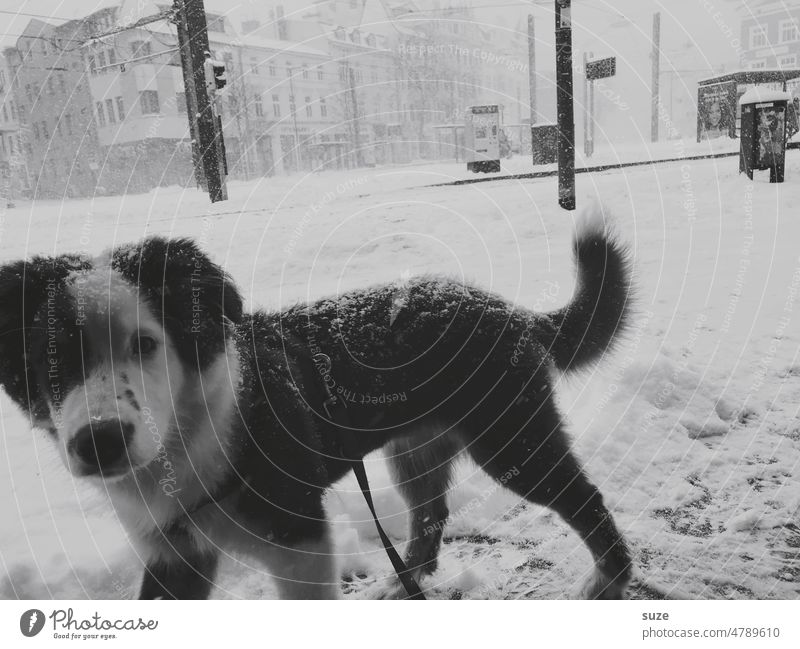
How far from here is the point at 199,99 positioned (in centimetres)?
250

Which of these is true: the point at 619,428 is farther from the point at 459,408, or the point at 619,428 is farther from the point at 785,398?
the point at 459,408

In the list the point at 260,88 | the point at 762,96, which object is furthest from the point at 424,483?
the point at 762,96

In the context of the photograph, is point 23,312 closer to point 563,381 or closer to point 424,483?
point 424,483

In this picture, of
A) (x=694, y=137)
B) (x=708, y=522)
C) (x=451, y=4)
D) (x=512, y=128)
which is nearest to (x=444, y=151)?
(x=451, y=4)

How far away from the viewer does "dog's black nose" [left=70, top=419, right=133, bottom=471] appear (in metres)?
1.14

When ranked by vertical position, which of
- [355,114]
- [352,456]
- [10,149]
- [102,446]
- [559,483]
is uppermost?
[355,114]

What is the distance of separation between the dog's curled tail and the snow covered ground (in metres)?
0.14

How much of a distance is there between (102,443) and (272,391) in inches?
16.9

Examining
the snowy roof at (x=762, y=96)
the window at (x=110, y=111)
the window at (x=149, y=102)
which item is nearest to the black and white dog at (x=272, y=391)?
the window at (x=149, y=102)

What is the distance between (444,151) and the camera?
3195mm

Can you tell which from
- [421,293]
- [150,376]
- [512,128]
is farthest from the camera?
[512,128]

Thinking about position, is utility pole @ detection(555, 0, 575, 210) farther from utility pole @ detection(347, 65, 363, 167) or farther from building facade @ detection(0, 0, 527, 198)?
utility pole @ detection(347, 65, 363, 167)

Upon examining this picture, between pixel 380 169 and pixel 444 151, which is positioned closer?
pixel 380 169

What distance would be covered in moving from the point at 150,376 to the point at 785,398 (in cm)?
244
